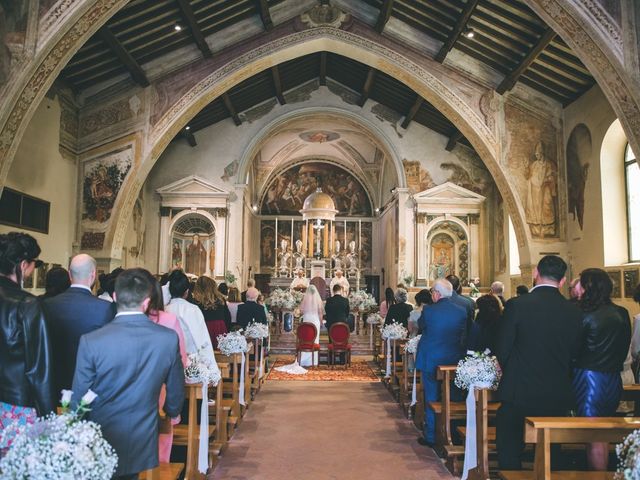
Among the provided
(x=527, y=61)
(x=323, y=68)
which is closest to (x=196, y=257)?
(x=323, y=68)

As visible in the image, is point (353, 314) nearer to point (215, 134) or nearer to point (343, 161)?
point (215, 134)

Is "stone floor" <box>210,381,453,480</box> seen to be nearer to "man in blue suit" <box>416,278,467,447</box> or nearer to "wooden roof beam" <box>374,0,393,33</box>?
"man in blue suit" <box>416,278,467,447</box>

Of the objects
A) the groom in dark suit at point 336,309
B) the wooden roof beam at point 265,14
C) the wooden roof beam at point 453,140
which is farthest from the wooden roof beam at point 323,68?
the groom in dark suit at point 336,309

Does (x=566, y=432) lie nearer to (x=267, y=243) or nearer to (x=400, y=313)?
(x=400, y=313)

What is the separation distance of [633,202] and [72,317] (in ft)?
33.1

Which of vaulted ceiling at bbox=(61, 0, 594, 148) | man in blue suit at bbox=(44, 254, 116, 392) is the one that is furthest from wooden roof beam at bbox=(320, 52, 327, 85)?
man in blue suit at bbox=(44, 254, 116, 392)

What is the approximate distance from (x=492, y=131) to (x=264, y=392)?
305 inches

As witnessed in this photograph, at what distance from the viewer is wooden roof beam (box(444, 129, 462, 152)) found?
50.0 ft

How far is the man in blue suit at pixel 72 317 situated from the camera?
3012 mm

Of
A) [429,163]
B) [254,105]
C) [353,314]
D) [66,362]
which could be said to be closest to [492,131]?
[429,163]

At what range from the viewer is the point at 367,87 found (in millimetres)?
15172

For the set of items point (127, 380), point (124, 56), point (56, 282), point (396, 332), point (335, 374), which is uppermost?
point (124, 56)

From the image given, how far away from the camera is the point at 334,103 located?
53.9 ft

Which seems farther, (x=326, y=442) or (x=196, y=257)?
(x=196, y=257)
